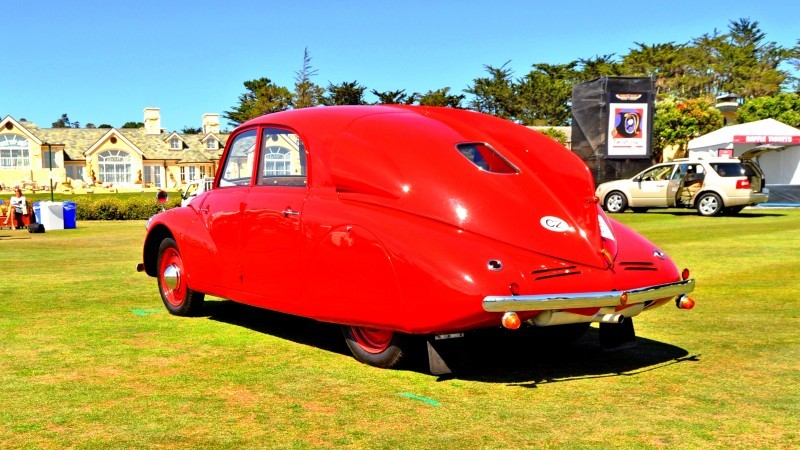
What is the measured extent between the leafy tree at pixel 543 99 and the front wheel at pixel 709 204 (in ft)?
207

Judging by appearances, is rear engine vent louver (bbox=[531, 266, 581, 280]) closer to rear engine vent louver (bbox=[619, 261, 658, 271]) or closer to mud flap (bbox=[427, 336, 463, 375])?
rear engine vent louver (bbox=[619, 261, 658, 271])

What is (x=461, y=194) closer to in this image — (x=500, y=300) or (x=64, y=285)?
(x=500, y=300)

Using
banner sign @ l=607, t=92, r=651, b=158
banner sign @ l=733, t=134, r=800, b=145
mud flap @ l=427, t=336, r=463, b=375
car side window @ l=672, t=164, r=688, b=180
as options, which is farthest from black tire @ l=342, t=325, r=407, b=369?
banner sign @ l=733, t=134, r=800, b=145

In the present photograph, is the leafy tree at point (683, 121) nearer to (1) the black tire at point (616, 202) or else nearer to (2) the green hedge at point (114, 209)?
Answer: (1) the black tire at point (616, 202)

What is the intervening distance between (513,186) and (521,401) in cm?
133

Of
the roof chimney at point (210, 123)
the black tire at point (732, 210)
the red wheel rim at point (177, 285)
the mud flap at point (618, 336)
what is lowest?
the black tire at point (732, 210)

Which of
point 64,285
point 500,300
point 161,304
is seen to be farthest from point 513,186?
point 64,285

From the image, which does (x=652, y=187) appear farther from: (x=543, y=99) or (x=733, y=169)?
(x=543, y=99)

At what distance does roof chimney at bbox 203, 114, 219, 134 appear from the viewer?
91312 millimetres

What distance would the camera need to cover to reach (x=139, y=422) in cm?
423

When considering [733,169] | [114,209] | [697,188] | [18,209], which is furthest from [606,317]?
[114,209]

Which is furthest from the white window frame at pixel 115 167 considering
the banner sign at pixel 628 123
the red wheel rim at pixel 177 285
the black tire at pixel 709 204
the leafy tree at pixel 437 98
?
the red wheel rim at pixel 177 285

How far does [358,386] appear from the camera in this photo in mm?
4996

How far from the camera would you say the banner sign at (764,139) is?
3572 cm
